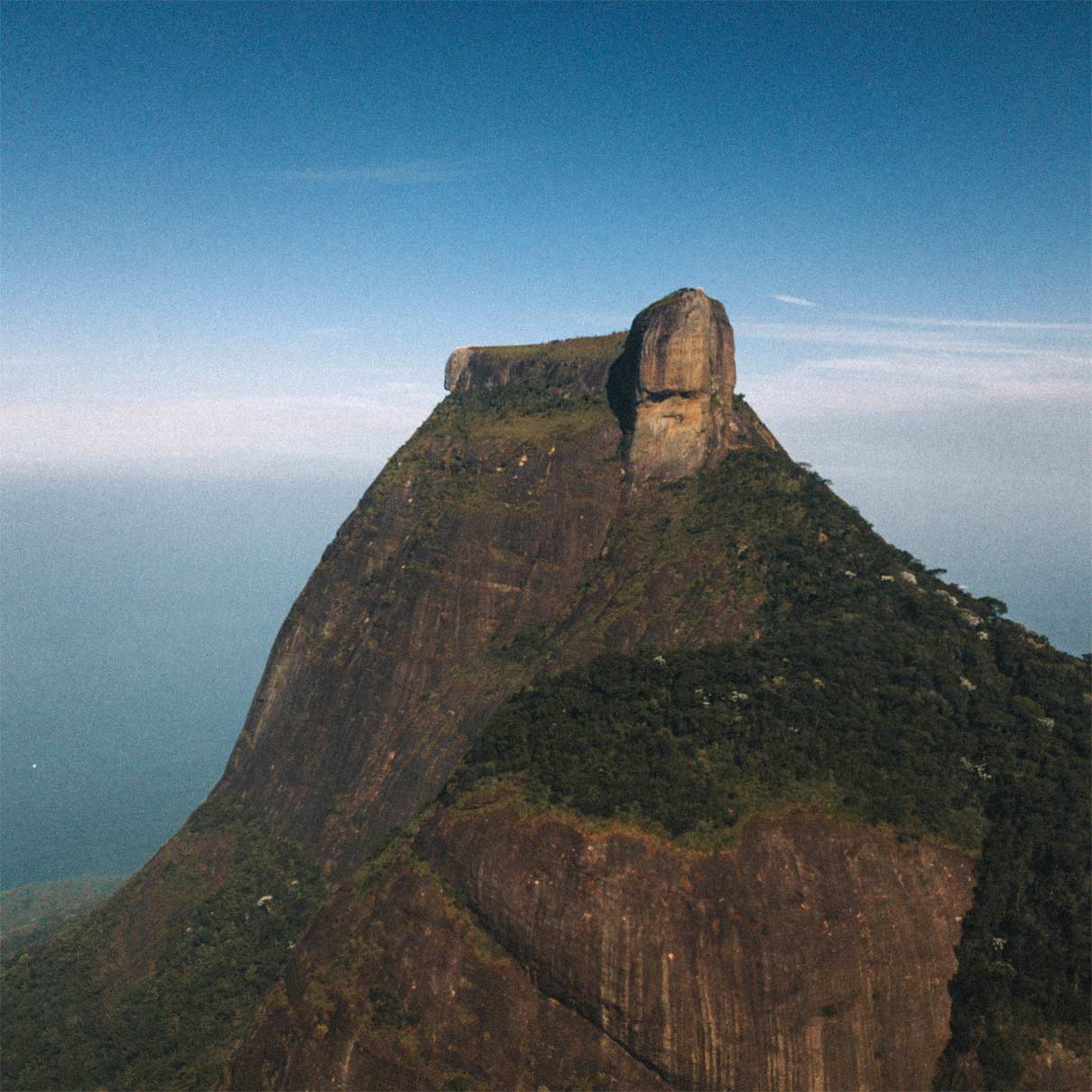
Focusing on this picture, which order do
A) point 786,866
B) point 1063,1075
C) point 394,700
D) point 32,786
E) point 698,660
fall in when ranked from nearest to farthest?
point 1063,1075
point 786,866
point 698,660
point 394,700
point 32,786

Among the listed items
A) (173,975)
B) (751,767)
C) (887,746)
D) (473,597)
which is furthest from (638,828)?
(173,975)

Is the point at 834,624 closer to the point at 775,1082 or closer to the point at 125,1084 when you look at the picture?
the point at 775,1082

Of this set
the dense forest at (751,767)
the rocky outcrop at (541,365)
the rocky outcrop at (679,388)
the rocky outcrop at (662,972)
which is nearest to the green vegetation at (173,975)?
the dense forest at (751,767)

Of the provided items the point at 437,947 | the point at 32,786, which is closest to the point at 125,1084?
the point at 437,947

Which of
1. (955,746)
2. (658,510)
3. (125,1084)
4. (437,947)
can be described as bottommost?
(125,1084)

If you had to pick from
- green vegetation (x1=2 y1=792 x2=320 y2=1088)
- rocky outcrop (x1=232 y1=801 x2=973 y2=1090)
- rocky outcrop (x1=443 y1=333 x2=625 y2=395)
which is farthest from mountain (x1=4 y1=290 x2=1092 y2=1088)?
rocky outcrop (x1=443 y1=333 x2=625 y2=395)

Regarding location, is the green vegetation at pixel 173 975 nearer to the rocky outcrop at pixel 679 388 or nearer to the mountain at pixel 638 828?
the mountain at pixel 638 828
